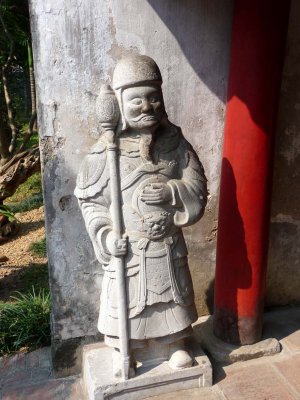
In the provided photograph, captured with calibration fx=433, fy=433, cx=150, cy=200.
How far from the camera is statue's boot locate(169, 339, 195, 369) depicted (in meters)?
2.73

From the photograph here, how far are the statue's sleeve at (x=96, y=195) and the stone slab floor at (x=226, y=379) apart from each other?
1.14m

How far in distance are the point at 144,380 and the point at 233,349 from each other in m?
0.76

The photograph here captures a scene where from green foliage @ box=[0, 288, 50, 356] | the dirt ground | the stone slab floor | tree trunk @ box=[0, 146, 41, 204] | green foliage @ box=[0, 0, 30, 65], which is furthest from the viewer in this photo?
green foliage @ box=[0, 0, 30, 65]

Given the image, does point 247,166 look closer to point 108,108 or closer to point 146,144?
point 146,144

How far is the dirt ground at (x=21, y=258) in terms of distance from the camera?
191 inches

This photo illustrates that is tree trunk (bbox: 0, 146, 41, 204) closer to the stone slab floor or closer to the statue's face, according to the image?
the stone slab floor

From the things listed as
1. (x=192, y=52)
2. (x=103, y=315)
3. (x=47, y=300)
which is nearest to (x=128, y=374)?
(x=103, y=315)

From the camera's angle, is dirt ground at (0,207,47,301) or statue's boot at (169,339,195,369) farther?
dirt ground at (0,207,47,301)

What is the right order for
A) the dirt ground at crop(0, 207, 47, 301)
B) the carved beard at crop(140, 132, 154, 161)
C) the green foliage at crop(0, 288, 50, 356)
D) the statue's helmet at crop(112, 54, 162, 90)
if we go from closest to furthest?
the statue's helmet at crop(112, 54, 162, 90)
the carved beard at crop(140, 132, 154, 161)
the green foliage at crop(0, 288, 50, 356)
the dirt ground at crop(0, 207, 47, 301)

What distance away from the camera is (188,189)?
96.3 inches

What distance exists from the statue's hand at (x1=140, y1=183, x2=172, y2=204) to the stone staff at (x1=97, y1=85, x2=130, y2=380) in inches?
5.9

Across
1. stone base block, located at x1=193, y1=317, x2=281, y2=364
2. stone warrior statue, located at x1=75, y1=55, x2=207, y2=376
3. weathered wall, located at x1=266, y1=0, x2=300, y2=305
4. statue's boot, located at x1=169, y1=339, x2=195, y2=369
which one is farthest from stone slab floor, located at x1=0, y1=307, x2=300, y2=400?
stone warrior statue, located at x1=75, y1=55, x2=207, y2=376

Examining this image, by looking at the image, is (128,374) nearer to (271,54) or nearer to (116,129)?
(116,129)

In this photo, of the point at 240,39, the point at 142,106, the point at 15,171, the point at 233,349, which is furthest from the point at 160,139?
the point at 15,171
